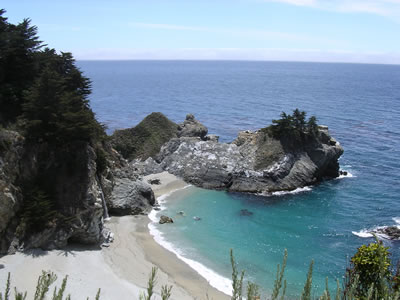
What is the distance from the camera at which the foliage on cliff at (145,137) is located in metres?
57.4

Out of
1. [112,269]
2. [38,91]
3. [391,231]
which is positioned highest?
[38,91]

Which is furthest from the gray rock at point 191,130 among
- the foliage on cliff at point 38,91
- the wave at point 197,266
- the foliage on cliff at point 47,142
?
the foliage on cliff at point 47,142

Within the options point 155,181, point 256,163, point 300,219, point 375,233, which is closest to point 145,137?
point 155,181

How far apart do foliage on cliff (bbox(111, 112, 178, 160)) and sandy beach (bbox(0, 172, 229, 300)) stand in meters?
26.5

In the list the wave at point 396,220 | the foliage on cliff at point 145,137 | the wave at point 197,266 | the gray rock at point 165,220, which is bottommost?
the wave at point 197,266

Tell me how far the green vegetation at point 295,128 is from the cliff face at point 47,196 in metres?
25.7

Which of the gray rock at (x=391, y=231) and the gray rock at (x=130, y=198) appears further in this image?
the gray rock at (x=130, y=198)

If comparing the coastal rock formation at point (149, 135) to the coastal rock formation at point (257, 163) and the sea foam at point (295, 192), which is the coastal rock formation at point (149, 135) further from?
the sea foam at point (295, 192)

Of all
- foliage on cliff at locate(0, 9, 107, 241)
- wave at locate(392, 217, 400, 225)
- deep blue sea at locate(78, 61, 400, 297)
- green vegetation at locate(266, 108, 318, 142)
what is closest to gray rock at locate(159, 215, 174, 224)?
deep blue sea at locate(78, 61, 400, 297)

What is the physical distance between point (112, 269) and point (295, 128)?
31031 millimetres

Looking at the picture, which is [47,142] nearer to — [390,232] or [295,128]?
[390,232]

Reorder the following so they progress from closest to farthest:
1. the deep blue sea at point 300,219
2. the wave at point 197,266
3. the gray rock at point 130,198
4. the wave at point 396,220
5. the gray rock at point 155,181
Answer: the wave at point 197,266 < the deep blue sea at point 300,219 < the wave at point 396,220 < the gray rock at point 130,198 < the gray rock at point 155,181

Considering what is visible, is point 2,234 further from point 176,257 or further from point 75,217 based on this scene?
point 176,257

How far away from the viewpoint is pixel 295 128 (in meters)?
49.6
